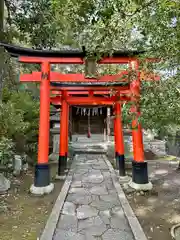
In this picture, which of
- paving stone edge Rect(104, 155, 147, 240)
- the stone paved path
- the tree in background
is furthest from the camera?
the stone paved path

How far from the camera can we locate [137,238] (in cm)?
336

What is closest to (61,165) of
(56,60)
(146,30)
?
(56,60)

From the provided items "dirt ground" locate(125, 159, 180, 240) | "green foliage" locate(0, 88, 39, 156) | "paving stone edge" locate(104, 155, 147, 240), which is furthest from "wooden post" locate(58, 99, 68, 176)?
"dirt ground" locate(125, 159, 180, 240)

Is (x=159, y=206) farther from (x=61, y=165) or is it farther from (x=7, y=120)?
(x=7, y=120)

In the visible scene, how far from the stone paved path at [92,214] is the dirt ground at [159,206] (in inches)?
15.3

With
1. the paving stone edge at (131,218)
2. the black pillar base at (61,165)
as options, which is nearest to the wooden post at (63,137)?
the black pillar base at (61,165)

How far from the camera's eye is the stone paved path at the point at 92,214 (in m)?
3.59

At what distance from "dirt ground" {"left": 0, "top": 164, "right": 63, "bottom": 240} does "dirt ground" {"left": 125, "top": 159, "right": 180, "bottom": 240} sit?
193 cm

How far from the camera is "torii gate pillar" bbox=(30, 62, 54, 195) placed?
565 cm

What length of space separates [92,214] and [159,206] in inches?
65.1

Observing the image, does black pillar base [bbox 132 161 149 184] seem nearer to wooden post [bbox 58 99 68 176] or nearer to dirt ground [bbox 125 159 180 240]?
dirt ground [bbox 125 159 180 240]

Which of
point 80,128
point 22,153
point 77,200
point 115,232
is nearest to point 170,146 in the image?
point 80,128

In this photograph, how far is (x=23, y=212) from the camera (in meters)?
4.59

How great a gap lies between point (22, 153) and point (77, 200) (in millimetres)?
4469
